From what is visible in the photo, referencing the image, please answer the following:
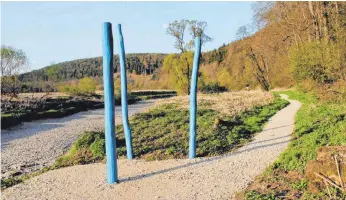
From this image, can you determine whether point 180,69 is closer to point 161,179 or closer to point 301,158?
point 301,158

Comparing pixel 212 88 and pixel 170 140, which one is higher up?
pixel 212 88

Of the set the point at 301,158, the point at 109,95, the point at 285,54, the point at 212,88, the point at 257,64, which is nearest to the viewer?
the point at 109,95

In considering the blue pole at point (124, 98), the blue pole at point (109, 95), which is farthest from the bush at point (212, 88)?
the blue pole at point (109, 95)

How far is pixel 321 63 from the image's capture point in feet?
49.3

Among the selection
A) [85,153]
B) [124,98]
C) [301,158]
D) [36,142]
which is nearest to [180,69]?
[36,142]

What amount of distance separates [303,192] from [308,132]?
6.27 meters

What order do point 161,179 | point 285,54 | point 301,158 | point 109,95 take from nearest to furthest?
point 109,95 → point 161,179 → point 301,158 → point 285,54

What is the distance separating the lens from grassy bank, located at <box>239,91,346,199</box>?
8.45m

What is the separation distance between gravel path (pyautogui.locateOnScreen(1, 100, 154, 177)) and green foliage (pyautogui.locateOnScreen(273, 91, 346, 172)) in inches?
366

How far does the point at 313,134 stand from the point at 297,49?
10.4m

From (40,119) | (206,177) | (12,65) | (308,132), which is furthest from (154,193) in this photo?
(12,65)

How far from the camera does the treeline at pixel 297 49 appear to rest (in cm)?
1428

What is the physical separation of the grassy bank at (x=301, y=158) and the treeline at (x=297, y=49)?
1.15 metres

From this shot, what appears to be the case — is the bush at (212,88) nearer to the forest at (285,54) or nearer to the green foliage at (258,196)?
the forest at (285,54)
